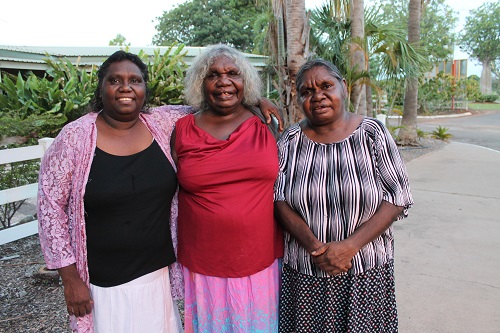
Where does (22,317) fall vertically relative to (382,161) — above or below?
below

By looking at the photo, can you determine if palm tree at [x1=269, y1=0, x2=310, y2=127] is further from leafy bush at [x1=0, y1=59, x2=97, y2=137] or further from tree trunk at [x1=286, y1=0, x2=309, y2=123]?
leafy bush at [x1=0, y1=59, x2=97, y2=137]

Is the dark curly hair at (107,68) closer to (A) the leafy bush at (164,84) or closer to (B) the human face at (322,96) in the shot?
(B) the human face at (322,96)

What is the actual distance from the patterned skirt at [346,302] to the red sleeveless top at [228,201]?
0.27 meters

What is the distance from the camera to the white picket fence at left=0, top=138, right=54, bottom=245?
168 inches

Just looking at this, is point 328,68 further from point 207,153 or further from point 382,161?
point 207,153

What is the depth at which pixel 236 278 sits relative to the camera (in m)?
2.19

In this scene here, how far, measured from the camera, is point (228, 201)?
6.97 feet

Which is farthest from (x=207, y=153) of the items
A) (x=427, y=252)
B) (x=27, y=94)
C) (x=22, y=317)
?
(x=27, y=94)

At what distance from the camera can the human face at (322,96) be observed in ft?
6.83

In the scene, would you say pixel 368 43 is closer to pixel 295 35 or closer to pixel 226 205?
pixel 295 35

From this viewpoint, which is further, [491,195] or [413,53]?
[413,53]

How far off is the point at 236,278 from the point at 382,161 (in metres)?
0.92

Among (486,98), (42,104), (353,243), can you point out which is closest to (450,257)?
(353,243)

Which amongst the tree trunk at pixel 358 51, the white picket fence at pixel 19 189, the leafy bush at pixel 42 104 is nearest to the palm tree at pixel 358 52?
the tree trunk at pixel 358 51
